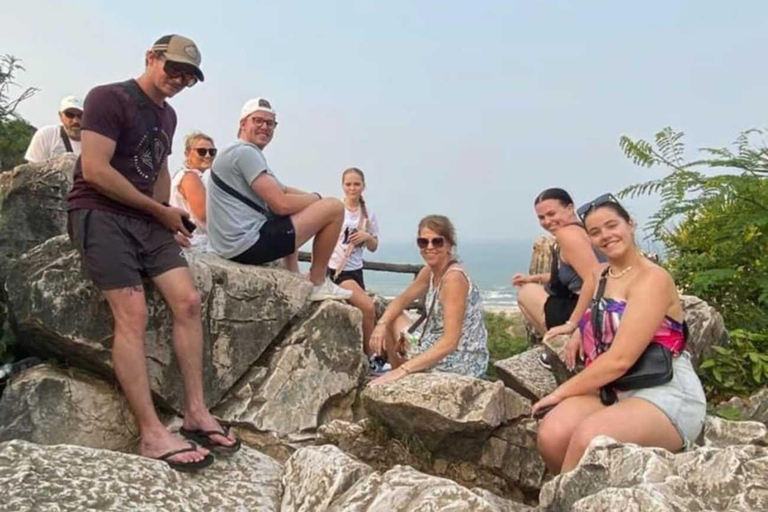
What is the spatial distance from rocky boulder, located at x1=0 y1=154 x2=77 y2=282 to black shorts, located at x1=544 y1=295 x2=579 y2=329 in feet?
13.2

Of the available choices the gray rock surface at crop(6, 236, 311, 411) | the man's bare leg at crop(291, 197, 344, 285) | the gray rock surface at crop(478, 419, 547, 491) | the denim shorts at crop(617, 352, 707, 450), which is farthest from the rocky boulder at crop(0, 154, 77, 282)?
the denim shorts at crop(617, 352, 707, 450)

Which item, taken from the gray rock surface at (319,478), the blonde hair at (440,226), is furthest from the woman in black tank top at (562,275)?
the gray rock surface at (319,478)

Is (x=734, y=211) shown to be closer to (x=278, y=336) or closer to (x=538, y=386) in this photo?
(x=538, y=386)

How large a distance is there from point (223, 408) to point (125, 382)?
42.5 inches

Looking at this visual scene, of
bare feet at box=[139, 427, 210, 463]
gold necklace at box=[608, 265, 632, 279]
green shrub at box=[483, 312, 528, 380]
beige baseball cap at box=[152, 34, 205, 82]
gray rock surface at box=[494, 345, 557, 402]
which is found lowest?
bare feet at box=[139, 427, 210, 463]

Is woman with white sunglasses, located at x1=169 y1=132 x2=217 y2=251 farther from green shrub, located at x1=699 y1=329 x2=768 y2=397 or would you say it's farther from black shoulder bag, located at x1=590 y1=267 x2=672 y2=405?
green shrub, located at x1=699 y1=329 x2=768 y2=397

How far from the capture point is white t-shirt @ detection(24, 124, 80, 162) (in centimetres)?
704

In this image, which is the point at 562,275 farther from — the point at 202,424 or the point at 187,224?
the point at 202,424

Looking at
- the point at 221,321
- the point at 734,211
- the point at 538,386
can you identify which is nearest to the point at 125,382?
the point at 221,321

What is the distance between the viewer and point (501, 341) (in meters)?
10.5

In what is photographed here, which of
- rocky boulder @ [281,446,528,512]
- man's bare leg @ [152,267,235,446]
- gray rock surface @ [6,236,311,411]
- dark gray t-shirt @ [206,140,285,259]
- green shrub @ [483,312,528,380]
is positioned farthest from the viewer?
green shrub @ [483,312,528,380]

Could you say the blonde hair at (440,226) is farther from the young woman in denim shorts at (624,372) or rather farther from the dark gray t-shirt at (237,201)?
the young woman in denim shorts at (624,372)

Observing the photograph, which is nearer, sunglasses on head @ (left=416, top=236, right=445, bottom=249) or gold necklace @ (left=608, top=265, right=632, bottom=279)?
gold necklace @ (left=608, top=265, right=632, bottom=279)

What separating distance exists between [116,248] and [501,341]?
6.86 meters
